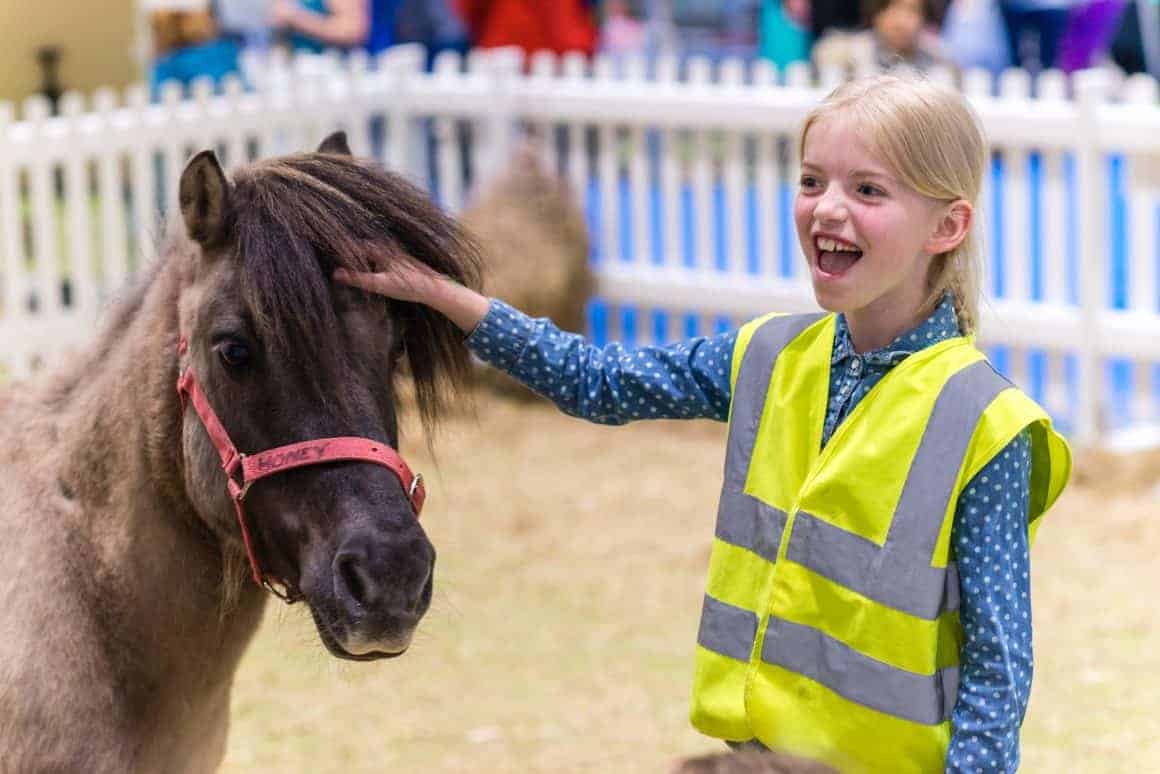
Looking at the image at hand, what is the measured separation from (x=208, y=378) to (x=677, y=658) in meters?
3.04

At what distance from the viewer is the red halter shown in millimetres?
2568

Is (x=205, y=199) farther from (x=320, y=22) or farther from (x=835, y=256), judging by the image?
(x=320, y=22)

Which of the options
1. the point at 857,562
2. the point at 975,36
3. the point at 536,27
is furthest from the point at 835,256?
the point at 536,27

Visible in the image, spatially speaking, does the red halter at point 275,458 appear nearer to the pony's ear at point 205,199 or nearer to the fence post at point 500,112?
the pony's ear at point 205,199

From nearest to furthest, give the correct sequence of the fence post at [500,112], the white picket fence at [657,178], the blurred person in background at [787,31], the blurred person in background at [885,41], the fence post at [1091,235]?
the fence post at [1091,235], the white picket fence at [657,178], the blurred person in background at [885,41], the fence post at [500,112], the blurred person in background at [787,31]

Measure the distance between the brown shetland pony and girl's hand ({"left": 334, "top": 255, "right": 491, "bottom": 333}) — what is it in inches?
1.1

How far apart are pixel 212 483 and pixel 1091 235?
204 inches

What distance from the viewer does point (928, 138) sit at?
8.18 ft

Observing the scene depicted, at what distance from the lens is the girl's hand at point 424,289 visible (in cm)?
266

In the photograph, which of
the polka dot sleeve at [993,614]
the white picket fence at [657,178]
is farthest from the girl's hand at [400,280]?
the white picket fence at [657,178]

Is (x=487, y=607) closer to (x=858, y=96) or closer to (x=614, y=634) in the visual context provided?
(x=614, y=634)

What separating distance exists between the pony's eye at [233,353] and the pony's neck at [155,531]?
0.60ft

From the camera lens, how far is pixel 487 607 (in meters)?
5.95

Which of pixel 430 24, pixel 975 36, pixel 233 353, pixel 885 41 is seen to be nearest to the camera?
pixel 233 353
